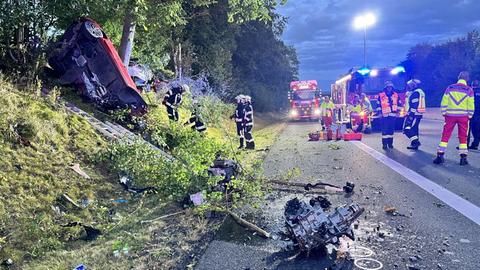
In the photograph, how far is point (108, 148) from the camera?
675 cm

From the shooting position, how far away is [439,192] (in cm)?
616

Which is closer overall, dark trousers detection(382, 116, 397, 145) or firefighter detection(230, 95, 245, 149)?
dark trousers detection(382, 116, 397, 145)

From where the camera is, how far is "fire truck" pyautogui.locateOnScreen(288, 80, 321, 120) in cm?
2933

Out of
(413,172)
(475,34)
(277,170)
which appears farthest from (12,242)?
(475,34)

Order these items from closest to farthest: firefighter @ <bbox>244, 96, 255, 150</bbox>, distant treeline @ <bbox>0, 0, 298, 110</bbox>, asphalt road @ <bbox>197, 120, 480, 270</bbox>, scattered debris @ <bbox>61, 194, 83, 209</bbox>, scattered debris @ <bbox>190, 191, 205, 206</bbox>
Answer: asphalt road @ <bbox>197, 120, 480, 270</bbox>, scattered debris @ <bbox>61, 194, 83, 209</bbox>, scattered debris @ <bbox>190, 191, 205, 206</bbox>, distant treeline @ <bbox>0, 0, 298, 110</bbox>, firefighter @ <bbox>244, 96, 255, 150</bbox>

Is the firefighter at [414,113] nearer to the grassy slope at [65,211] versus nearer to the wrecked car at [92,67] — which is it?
the wrecked car at [92,67]

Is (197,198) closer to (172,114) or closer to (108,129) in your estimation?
(108,129)

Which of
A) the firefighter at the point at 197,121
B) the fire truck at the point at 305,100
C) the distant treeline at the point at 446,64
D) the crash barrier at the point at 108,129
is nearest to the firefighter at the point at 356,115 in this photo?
the firefighter at the point at 197,121

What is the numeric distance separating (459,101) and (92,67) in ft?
26.7

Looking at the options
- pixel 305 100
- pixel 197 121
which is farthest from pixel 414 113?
pixel 305 100

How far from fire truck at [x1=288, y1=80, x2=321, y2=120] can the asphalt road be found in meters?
20.2

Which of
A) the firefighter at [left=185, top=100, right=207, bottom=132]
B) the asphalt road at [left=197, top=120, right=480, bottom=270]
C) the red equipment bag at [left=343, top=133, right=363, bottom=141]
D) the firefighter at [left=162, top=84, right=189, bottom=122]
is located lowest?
the asphalt road at [left=197, top=120, right=480, bottom=270]

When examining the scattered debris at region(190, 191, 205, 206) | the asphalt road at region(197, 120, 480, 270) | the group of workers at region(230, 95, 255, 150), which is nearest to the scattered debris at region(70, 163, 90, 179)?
the scattered debris at region(190, 191, 205, 206)

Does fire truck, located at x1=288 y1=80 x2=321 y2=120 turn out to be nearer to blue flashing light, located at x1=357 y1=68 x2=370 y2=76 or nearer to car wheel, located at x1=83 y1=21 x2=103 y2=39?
blue flashing light, located at x1=357 y1=68 x2=370 y2=76
